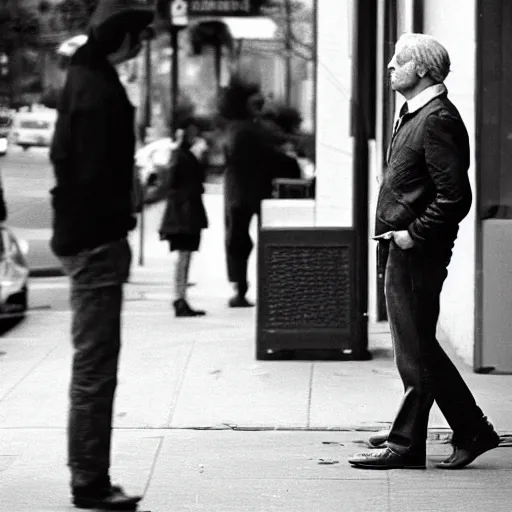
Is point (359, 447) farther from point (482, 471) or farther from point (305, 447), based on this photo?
point (482, 471)

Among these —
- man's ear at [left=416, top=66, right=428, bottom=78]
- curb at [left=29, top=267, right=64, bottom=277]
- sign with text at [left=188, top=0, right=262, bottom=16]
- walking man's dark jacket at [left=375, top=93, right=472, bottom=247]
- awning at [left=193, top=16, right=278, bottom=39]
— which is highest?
sign with text at [left=188, top=0, right=262, bottom=16]

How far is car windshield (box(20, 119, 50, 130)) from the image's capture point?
18.0 meters

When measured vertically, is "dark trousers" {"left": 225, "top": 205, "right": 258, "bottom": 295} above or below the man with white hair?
below

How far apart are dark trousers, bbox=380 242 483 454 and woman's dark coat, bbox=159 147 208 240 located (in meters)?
5.74

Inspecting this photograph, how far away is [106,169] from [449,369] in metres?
1.88

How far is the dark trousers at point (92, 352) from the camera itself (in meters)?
5.39

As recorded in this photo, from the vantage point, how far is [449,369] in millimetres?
6203

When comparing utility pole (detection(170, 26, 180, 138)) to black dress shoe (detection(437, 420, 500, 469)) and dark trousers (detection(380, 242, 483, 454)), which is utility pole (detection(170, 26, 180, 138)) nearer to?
dark trousers (detection(380, 242, 483, 454))

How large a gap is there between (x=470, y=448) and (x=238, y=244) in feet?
21.4

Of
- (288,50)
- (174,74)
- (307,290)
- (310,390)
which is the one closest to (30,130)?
(288,50)

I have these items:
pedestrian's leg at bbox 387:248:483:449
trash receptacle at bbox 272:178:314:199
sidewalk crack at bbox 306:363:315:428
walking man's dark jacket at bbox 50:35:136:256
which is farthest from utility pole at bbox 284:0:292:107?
walking man's dark jacket at bbox 50:35:136:256

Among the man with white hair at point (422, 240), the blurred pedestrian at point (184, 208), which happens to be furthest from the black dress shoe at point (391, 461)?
the blurred pedestrian at point (184, 208)

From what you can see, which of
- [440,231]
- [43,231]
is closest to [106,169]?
[440,231]

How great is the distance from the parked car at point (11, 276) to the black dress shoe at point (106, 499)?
19.1ft
